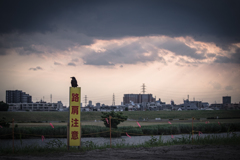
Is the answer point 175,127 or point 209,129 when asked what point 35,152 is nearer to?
point 175,127

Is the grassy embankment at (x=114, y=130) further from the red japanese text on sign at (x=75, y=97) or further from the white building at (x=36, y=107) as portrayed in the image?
the white building at (x=36, y=107)

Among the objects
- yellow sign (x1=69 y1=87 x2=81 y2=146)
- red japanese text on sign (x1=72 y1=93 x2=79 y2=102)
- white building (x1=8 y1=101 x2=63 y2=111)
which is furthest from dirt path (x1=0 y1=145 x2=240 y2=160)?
white building (x1=8 y1=101 x2=63 y2=111)

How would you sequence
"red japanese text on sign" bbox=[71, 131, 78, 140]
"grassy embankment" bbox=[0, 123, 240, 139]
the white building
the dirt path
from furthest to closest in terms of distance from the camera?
the white building → "grassy embankment" bbox=[0, 123, 240, 139] → "red japanese text on sign" bbox=[71, 131, 78, 140] → the dirt path

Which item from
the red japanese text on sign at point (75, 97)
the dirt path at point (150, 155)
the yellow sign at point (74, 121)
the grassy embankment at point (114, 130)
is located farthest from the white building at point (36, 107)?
the dirt path at point (150, 155)

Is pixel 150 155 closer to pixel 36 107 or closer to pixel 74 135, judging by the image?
pixel 74 135

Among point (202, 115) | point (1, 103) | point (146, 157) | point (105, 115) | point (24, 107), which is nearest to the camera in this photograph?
point (146, 157)

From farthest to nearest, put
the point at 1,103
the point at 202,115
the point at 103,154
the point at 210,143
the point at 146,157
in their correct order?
1. the point at 1,103
2. the point at 202,115
3. the point at 210,143
4. the point at 103,154
5. the point at 146,157

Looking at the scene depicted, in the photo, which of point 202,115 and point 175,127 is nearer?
point 175,127

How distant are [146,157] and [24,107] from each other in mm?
146150

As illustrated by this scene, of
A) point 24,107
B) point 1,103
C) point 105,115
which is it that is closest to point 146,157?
point 105,115

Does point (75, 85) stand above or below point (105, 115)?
above

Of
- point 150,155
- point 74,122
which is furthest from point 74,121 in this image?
point 150,155

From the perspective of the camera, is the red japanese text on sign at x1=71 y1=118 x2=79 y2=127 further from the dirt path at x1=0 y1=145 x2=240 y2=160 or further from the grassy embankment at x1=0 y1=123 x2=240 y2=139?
the grassy embankment at x1=0 y1=123 x2=240 y2=139

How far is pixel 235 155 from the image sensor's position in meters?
11.4
